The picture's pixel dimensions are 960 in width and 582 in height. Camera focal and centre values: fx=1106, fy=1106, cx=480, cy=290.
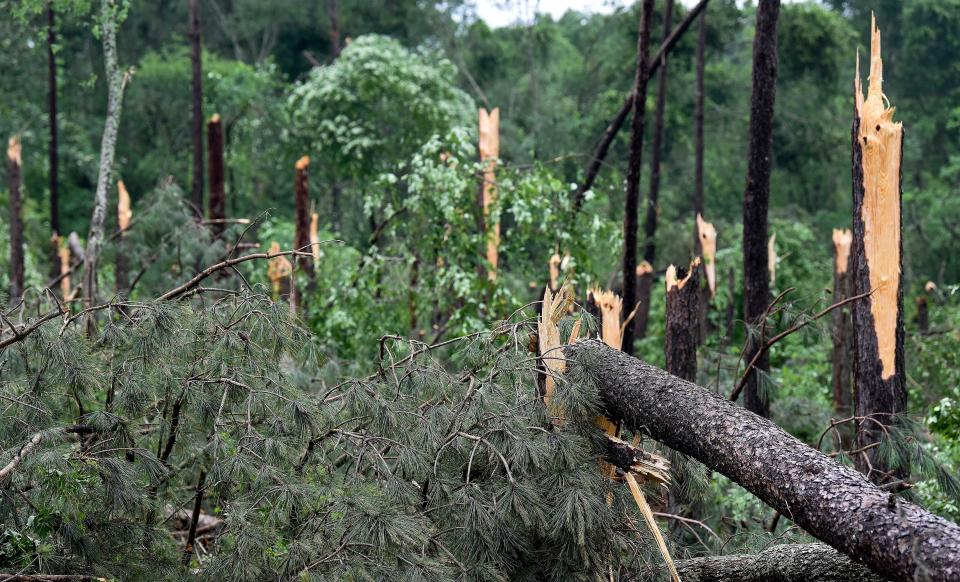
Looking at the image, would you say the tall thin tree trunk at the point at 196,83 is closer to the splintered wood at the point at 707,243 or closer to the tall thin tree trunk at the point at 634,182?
the splintered wood at the point at 707,243

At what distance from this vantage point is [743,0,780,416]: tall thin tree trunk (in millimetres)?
6926

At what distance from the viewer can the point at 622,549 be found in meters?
4.18

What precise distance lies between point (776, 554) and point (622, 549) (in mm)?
667

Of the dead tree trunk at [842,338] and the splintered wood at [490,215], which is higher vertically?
the splintered wood at [490,215]

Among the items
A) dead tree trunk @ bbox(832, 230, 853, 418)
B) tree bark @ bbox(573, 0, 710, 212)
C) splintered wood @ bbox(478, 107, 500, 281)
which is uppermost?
tree bark @ bbox(573, 0, 710, 212)

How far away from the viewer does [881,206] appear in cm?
551

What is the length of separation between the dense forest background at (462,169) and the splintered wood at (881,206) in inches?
16.9

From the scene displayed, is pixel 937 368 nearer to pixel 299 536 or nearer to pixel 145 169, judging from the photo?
pixel 299 536

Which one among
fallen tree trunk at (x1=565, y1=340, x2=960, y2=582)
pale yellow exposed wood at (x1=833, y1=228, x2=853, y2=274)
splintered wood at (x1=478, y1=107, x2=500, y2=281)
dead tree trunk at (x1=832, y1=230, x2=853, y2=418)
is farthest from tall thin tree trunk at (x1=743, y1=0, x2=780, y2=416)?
pale yellow exposed wood at (x1=833, y1=228, x2=853, y2=274)

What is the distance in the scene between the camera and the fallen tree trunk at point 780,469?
3.27 meters

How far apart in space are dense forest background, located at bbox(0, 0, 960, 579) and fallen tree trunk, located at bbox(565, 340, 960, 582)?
0.55 meters

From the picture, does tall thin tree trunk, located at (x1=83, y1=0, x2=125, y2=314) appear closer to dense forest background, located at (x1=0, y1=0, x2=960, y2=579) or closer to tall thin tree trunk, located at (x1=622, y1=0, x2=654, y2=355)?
dense forest background, located at (x1=0, y1=0, x2=960, y2=579)

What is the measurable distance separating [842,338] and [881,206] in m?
5.01

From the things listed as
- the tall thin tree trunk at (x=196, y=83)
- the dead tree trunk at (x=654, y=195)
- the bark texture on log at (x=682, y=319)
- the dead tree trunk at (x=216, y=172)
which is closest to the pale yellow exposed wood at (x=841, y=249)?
the dead tree trunk at (x=654, y=195)
